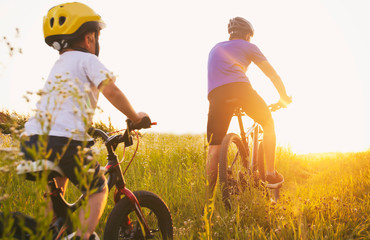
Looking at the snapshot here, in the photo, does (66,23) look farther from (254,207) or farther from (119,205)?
(254,207)

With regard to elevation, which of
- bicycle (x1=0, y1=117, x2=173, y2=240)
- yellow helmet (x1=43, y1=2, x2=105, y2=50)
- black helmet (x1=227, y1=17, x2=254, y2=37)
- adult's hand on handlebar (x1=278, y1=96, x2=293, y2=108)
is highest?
black helmet (x1=227, y1=17, x2=254, y2=37)

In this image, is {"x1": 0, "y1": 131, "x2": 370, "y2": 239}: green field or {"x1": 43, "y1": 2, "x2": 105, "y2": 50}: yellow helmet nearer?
{"x1": 43, "y1": 2, "x2": 105, "y2": 50}: yellow helmet

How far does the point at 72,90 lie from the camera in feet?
6.37

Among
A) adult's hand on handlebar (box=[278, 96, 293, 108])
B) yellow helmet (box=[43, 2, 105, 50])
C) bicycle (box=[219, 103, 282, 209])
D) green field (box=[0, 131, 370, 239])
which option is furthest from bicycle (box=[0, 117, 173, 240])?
adult's hand on handlebar (box=[278, 96, 293, 108])

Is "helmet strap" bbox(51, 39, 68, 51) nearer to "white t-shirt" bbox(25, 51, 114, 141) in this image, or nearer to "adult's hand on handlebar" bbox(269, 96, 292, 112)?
"white t-shirt" bbox(25, 51, 114, 141)

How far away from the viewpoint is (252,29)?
13.9ft

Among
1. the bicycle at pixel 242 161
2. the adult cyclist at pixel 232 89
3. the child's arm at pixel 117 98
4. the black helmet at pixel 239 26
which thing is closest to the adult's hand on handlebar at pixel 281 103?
the bicycle at pixel 242 161

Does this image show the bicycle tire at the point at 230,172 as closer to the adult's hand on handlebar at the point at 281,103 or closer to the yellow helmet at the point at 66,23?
the adult's hand on handlebar at the point at 281,103

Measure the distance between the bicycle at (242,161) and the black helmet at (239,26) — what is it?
108cm

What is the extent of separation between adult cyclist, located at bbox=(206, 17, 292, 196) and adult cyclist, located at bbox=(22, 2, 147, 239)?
1.81 meters

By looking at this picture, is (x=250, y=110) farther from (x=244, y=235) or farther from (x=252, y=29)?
(x=244, y=235)

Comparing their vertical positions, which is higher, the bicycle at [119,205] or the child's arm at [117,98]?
the child's arm at [117,98]

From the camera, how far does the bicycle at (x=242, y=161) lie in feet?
12.8

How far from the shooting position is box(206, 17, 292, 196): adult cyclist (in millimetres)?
3865
